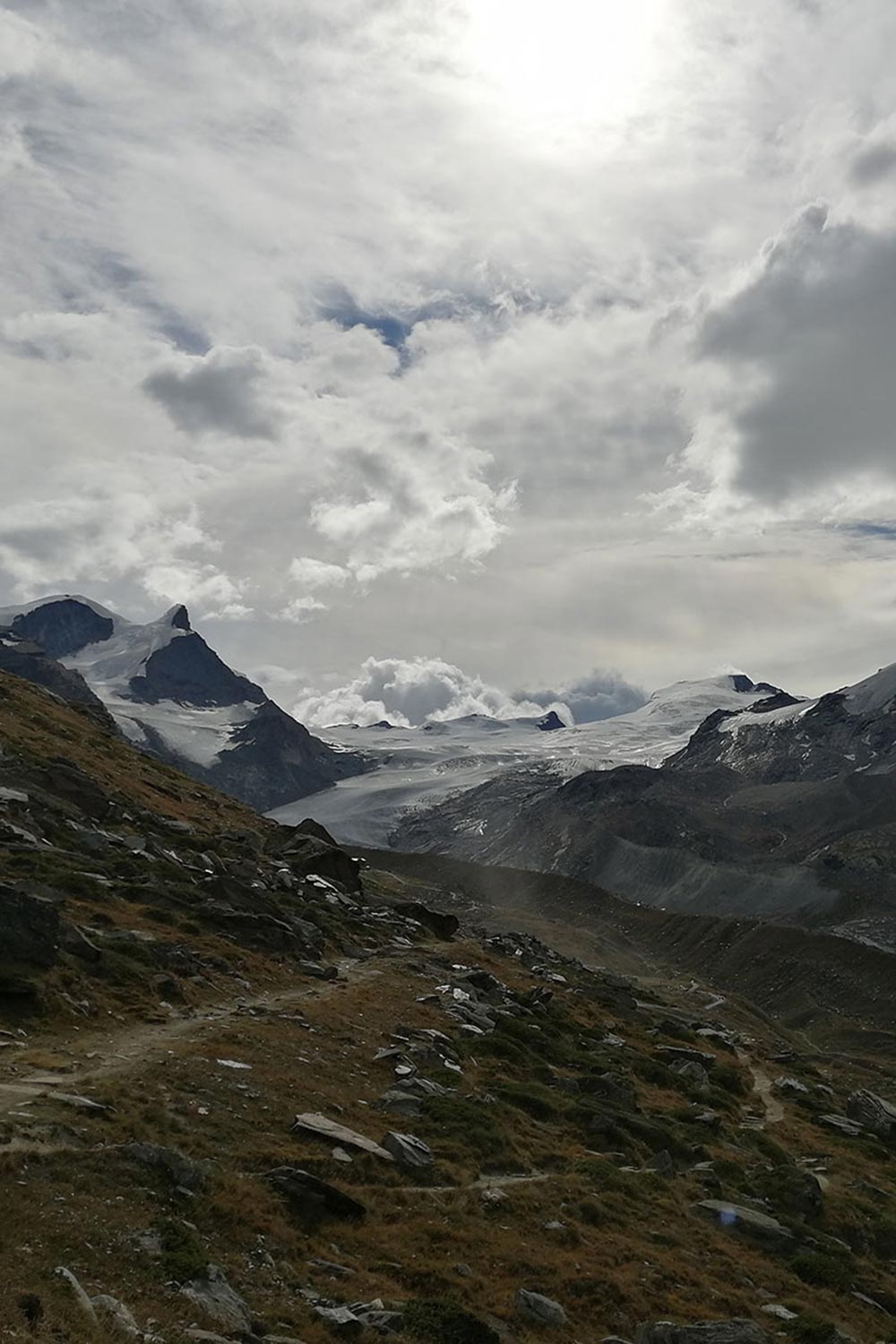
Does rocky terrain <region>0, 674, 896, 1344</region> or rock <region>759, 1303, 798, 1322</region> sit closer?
rocky terrain <region>0, 674, 896, 1344</region>

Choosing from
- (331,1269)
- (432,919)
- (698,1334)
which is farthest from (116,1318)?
(432,919)

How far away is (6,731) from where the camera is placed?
7169 cm

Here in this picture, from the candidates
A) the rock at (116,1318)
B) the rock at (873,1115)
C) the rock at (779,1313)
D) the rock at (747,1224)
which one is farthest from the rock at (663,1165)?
the rock at (873,1115)

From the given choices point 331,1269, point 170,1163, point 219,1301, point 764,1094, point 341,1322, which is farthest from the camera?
point 764,1094

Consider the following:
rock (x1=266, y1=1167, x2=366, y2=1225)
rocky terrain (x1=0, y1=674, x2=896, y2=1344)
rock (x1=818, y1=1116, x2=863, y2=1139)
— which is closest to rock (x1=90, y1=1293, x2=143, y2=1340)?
rocky terrain (x1=0, y1=674, x2=896, y2=1344)

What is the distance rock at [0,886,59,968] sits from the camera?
28.7 meters

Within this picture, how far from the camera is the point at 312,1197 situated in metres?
21.6

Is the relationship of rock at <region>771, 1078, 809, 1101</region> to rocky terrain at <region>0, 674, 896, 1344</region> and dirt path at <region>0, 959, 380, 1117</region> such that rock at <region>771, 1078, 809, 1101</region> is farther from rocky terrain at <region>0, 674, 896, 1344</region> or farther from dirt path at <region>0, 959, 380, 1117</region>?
dirt path at <region>0, 959, 380, 1117</region>

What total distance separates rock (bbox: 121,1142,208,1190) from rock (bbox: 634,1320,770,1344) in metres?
10.0

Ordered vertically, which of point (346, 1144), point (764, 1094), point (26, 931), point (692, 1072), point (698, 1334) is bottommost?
point (764, 1094)

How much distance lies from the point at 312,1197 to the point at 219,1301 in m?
5.09

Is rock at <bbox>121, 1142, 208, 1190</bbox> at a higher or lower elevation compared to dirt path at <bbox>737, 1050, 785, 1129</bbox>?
higher

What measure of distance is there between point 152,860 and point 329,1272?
3288 cm

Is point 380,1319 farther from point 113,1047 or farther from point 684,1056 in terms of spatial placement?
point 684,1056
